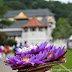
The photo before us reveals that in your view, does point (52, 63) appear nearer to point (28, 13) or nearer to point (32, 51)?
point (32, 51)

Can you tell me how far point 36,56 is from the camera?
3447mm

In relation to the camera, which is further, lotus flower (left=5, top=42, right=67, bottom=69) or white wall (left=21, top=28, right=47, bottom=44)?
white wall (left=21, top=28, right=47, bottom=44)

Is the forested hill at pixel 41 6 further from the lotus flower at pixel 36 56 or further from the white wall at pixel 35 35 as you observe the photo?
the lotus flower at pixel 36 56

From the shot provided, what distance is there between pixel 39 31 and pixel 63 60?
186 ft

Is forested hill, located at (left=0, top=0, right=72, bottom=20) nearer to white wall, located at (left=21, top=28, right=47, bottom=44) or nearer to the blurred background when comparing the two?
the blurred background

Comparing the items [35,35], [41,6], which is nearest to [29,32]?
[35,35]

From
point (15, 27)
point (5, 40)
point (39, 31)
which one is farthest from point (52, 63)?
point (15, 27)

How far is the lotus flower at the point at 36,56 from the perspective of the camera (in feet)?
11.0

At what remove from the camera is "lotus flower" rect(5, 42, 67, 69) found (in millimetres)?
3352

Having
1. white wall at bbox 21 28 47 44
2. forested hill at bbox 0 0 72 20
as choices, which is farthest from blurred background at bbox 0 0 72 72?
forested hill at bbox 0 0 72 20

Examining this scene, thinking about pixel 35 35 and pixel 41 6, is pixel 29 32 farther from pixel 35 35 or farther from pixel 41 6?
pixel 41 6

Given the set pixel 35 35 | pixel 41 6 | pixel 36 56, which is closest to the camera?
pixel 36 56

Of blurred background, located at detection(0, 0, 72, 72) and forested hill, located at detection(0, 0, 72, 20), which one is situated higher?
forested hill, located at detection(0, 0, 72, 20)

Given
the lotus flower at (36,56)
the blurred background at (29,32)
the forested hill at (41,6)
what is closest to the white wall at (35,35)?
the blurred background at (29,32)
